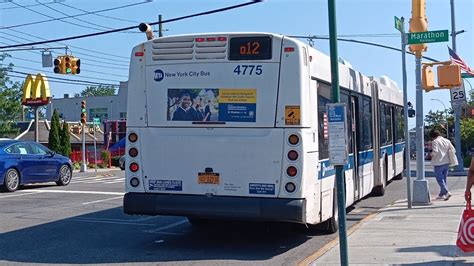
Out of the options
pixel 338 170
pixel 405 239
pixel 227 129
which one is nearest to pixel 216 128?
pixel 227 129

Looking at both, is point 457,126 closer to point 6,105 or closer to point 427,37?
point 427,37

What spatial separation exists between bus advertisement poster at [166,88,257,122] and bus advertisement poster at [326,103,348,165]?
8.60ft

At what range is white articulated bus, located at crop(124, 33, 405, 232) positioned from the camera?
8.76 metres

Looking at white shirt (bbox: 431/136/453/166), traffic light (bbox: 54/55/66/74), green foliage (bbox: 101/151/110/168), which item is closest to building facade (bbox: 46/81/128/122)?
green foliage (bbox: 101/151/110/168)

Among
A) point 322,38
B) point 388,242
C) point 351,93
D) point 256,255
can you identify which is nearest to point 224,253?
point 256,255

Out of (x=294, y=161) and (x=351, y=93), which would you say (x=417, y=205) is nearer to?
(x=351, y=93)

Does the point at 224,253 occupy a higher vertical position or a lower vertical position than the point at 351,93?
lower

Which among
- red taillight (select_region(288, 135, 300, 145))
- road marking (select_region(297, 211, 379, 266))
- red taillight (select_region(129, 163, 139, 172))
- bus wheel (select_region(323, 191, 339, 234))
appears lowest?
road marking (select_region(297, 211, 379, 266))

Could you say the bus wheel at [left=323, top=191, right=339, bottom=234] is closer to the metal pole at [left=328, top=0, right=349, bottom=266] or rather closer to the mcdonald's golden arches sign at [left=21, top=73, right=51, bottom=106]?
the metal pole at [left=328, top=0, right=349, bottom=266]

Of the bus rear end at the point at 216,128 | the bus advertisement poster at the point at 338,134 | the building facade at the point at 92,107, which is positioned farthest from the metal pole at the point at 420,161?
the building facade at the point at 92,107

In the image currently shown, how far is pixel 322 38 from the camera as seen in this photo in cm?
2827

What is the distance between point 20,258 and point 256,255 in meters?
3.24

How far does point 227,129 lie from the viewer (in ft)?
29.6

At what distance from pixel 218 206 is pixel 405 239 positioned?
2960 millimetres
